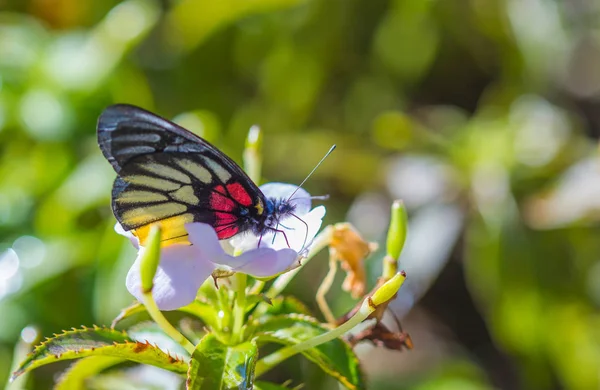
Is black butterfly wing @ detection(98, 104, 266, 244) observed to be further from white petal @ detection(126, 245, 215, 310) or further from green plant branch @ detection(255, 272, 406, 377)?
green plant branch @ detection(255, 272, 406, 377)

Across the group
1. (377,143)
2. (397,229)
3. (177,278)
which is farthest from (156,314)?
(377,143)

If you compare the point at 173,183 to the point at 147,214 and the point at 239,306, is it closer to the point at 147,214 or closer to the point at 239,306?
the point at 147,214

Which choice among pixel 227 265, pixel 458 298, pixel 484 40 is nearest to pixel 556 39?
pixel 484 40

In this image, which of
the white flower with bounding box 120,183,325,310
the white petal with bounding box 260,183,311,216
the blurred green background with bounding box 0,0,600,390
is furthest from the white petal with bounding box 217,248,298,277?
the blurred green background with bounding box 0,0,600,390

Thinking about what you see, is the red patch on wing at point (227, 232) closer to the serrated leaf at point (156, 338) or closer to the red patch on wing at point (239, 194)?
the red patch on wing at point (239, 194)

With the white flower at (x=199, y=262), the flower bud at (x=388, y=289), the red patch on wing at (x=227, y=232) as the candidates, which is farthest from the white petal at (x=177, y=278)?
the flower bud at (x=388, y=289)

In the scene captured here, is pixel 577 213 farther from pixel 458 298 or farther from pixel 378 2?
pixel 378 2
